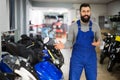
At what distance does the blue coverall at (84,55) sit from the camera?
2.94m

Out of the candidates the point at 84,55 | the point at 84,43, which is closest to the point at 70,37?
the point at 84,43

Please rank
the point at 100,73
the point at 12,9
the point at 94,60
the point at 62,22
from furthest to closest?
the point at 62,22, the point at 12,9, the point at 100,73, the point at 94,60

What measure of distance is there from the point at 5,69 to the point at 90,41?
1244 mm

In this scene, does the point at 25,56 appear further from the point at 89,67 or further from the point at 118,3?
the point at 118,3

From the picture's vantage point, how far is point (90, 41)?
9.66ft

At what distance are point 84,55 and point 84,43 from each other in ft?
0.57

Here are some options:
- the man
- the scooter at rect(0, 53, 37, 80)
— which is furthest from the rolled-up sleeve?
the scooter at rect(0, 53, 37, 80)

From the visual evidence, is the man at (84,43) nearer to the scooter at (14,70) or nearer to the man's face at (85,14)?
the man's face at (85,14)

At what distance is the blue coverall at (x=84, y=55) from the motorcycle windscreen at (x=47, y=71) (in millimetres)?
257

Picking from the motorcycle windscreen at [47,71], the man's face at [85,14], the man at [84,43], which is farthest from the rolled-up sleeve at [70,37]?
the motorcycle windscreen at [47,71]

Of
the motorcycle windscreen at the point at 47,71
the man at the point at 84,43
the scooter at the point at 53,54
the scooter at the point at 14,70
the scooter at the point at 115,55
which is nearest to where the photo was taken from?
the scooter at the point at 14,70

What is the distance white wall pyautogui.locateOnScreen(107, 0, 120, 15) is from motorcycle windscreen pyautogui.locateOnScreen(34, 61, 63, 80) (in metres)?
9.09

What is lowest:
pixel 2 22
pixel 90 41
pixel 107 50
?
Answer: pixel 107 50

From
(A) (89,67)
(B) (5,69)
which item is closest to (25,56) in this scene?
(B) (5,69)
